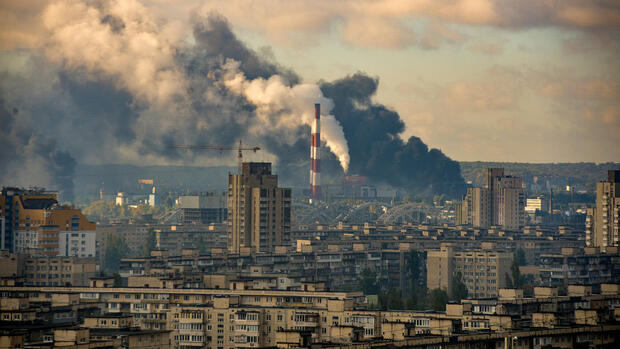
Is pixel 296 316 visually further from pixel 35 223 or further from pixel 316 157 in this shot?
pixel 316 157

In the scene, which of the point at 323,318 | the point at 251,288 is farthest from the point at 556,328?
the point at 251,288

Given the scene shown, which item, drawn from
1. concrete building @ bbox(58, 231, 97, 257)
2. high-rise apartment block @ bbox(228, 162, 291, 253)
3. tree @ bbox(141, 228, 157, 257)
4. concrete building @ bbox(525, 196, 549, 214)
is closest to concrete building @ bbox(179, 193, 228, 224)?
tree @ bbox(141, 228, 157, 257)

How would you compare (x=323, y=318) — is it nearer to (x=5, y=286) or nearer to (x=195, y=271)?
(x=5, y=286)

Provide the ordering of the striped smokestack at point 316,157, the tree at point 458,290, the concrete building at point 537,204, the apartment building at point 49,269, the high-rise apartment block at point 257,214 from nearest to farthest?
the tree at point 458,290 → the apartment building at point 49,269 → the high-rise apartment block at point 257,214 → the striped smokestack at point 316,157 → the concrete building at point 537,204

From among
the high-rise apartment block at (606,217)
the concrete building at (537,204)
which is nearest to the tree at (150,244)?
the high-rise apartment block at (606,217)

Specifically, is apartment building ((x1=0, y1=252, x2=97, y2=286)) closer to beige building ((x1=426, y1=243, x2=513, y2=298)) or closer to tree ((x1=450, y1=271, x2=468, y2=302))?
tree ((x1=450, y1=271, x2=468, y2=302))

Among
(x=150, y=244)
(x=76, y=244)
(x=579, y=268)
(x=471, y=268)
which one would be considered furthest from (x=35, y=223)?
(x=579, y=268)

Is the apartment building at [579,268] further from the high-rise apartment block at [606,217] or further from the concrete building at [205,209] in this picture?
the concrete building at [205,209]
